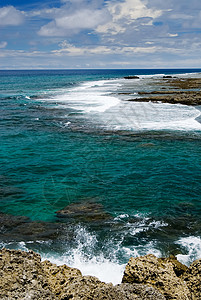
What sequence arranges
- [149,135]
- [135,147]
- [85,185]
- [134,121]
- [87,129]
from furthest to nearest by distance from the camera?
[134,121] → [87,129] → [149,135] → [135,147] → [85,185]

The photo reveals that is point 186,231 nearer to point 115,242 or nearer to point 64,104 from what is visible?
point 115,242

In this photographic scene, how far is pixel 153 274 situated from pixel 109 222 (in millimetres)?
6307

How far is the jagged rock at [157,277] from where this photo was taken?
7441 mm

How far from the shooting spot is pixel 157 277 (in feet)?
25.5

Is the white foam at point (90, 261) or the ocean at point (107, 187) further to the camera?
the ocean at point (107, 187)

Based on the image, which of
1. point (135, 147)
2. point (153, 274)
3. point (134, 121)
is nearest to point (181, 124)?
point (134, 121)

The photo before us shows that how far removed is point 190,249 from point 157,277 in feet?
15.9

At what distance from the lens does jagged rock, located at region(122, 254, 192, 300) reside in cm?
744

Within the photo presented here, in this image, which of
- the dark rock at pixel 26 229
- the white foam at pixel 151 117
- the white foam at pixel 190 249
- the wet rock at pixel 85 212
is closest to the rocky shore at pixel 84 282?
the white foam at pixel 190 249

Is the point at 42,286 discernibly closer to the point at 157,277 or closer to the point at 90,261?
the point at 157,277

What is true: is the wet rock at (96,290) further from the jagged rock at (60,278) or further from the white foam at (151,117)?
the white foam at (151,117)

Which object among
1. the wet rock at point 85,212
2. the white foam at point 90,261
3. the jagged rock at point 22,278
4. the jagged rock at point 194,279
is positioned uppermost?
the jagged rock at point 22,278

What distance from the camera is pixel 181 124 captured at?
34156 millimetres

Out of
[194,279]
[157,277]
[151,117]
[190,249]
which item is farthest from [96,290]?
[151,117]
